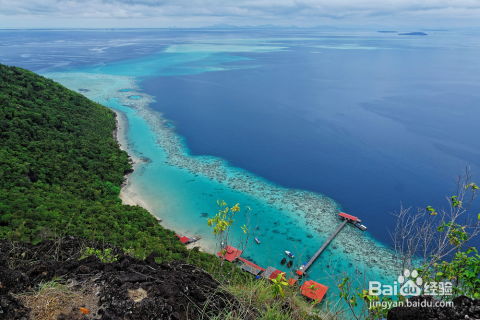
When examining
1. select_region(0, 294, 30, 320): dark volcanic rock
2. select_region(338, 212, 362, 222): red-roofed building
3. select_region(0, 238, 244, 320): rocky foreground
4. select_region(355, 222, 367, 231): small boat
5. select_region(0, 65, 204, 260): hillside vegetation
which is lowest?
select_region(355, 222, 367, 231): small boat

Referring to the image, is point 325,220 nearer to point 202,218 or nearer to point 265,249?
point 265,249

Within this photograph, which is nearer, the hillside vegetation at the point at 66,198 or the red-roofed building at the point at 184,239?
the hillside vegetation at the point at 66,198

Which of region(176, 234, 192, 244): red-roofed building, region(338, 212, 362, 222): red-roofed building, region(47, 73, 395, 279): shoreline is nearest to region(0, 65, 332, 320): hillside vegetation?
region(176, 234, 192, 244): red-roofed building

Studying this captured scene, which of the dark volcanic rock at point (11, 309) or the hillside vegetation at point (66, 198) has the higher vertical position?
the dark volcanic rock at point (11, 309)

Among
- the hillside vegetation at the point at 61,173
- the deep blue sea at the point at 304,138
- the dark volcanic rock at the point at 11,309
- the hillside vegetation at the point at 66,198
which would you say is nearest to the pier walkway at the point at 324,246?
the deep blue sea at the point at 304,138

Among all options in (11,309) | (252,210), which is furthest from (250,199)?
(11,309)

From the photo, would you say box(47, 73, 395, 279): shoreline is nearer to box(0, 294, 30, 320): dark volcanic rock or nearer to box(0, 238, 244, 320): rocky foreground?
box(0, 238, 244, 320): rocky foreground

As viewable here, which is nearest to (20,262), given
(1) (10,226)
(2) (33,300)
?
(2) (33,300)

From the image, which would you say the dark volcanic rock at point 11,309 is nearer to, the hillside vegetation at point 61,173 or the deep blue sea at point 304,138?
the hillside vegetation at point 61,173
